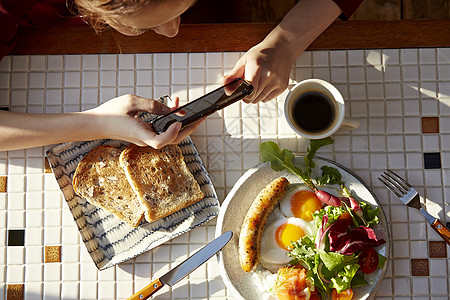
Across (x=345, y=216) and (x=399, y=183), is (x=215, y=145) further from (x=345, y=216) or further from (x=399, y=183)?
(x=399, y=183)

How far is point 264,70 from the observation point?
3.73ft

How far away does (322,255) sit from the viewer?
3.60 feet

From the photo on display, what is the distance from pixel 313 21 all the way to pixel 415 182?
50cm

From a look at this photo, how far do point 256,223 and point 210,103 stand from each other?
31 cm

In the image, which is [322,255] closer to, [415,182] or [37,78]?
[415,182]

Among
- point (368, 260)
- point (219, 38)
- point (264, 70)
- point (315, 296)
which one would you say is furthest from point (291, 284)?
point (219, 38)

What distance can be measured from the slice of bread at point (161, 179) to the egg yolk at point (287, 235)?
0.21 meters

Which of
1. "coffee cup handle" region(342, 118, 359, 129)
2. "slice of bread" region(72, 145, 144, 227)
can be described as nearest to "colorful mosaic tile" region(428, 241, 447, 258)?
"coffee cup handle" region(342, 118, 359, 129)

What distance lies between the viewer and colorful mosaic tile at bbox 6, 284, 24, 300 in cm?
124

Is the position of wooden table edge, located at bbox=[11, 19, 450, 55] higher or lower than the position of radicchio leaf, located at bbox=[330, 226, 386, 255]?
higher

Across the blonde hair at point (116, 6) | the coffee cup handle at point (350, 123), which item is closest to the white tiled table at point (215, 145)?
the coffee cup handle at point (350, 123)

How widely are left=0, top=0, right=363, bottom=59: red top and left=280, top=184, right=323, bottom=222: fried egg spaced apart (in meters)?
0.47

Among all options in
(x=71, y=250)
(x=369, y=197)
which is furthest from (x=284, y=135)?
(x=71, y=250)

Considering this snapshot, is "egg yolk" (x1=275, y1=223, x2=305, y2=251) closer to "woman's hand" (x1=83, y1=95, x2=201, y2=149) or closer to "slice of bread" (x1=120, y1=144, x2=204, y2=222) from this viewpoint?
"slice of bread" (x1=120, y1=144, x2=204, y2=222)
